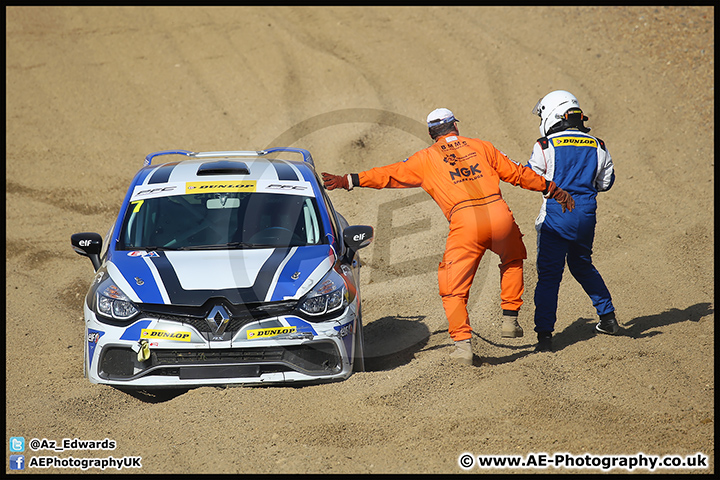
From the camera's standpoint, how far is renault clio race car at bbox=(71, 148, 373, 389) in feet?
16.2

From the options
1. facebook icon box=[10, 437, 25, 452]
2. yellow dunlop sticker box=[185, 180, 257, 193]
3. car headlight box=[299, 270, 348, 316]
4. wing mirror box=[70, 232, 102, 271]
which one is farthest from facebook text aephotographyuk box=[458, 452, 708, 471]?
wing mirror box=[70, 232, 102, 271]

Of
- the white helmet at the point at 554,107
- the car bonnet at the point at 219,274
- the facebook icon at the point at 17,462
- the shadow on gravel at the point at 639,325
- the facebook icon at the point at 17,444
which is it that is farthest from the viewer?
the shadow on gravel at the point at 639,325

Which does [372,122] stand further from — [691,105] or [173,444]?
[173,444]

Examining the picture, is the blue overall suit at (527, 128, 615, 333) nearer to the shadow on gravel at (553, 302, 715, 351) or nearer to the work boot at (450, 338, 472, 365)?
the shadow on gravel at (553, 302, 715, 351)

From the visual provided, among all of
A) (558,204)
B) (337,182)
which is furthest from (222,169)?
(558,204)

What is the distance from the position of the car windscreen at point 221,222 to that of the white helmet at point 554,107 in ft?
7.92

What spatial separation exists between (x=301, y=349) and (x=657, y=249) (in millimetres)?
6325

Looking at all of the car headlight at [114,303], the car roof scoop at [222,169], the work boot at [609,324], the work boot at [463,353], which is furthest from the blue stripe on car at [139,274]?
the work boot at [609,324]

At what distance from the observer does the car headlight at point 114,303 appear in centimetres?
506

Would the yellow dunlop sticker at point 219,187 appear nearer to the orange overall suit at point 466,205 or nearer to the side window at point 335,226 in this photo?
the side window at point 335,226

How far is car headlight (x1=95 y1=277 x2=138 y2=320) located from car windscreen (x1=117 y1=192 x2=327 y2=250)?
63 centimetres

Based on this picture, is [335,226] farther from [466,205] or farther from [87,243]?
[87,243]

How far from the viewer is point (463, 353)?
19.2 feet

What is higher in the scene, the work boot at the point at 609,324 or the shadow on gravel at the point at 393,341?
the work boot at the point at 609,324
